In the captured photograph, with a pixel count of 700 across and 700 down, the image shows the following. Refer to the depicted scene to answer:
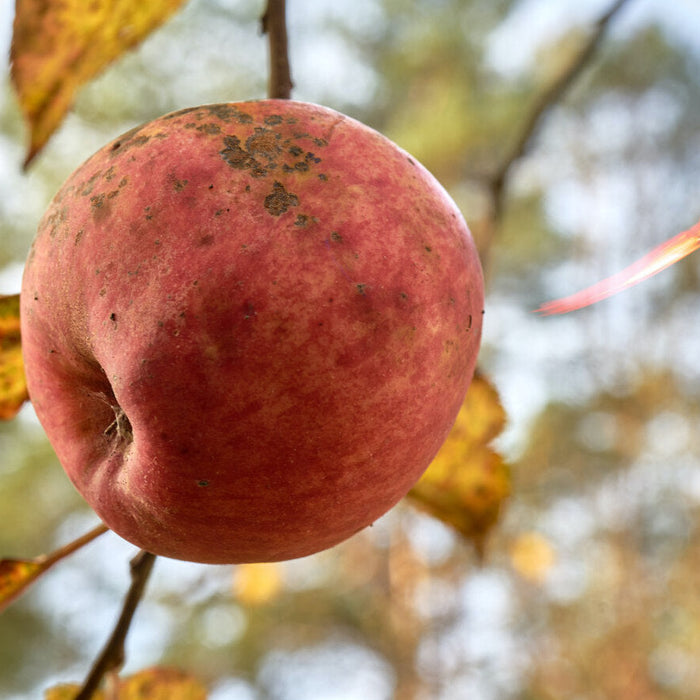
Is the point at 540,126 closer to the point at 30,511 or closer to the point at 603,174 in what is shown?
the point at 30,511

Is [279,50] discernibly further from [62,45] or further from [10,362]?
[10,362]

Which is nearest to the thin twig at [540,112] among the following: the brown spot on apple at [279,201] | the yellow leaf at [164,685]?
the brown spot on apple at [279,201]

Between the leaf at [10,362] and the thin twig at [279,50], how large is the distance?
255 millimetres

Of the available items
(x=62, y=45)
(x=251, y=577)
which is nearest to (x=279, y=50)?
(x=62, y=45)

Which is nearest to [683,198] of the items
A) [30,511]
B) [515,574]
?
[515,574]

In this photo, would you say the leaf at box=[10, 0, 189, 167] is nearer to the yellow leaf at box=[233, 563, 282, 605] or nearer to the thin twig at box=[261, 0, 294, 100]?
the thin twig at box=[261, 0, 294, 100]

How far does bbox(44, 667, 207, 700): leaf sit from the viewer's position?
0.81m

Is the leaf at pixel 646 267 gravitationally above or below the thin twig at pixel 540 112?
above

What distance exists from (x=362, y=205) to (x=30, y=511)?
21.0 ft

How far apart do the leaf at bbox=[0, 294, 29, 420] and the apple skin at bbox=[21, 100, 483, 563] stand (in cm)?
14

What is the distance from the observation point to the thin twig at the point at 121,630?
0.54m

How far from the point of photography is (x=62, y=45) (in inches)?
18.6

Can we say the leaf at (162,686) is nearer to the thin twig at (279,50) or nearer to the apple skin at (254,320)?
the apple skin at (254,320)

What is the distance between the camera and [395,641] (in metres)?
6.21
